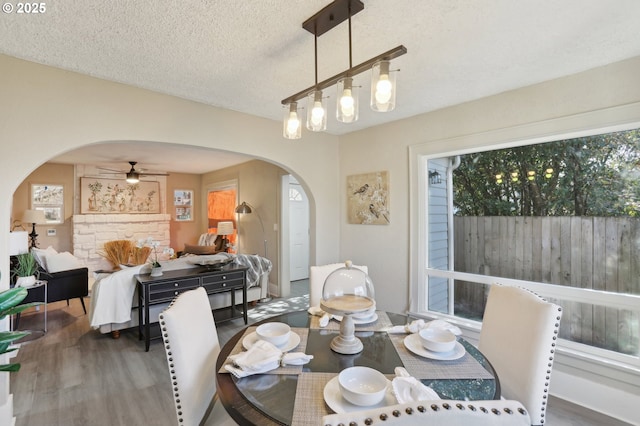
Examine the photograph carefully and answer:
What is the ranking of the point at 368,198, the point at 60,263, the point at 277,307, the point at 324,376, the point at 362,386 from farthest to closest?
the point at 277,307 → the point at 60,263 → the point at 368,198 → the point at 324,376 → the point at 362,386

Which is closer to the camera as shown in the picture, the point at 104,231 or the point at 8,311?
the point at 8,311

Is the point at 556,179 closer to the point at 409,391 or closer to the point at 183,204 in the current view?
the point at 409,391

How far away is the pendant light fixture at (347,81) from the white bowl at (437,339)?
3.71ft

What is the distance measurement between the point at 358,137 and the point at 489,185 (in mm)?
1620

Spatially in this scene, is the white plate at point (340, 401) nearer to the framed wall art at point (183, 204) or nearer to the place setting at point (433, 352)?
the place setting at point (433, 352)

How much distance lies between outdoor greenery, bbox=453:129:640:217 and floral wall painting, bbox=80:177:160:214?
22.1 feet

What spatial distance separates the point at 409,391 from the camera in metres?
0.99

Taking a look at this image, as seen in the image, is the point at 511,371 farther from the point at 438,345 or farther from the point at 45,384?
the point at 45,384

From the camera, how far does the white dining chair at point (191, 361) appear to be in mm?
1252

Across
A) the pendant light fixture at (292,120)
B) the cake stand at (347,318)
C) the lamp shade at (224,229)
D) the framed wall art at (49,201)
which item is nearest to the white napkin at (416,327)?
the cake stand at (347,318)

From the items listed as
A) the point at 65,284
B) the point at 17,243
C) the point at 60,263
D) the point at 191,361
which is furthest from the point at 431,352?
the point at 60,263

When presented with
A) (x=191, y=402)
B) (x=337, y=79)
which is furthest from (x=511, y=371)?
(x=337, y=79)

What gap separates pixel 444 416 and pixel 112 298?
3557 millimetres

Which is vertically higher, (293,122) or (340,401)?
(293,122)
